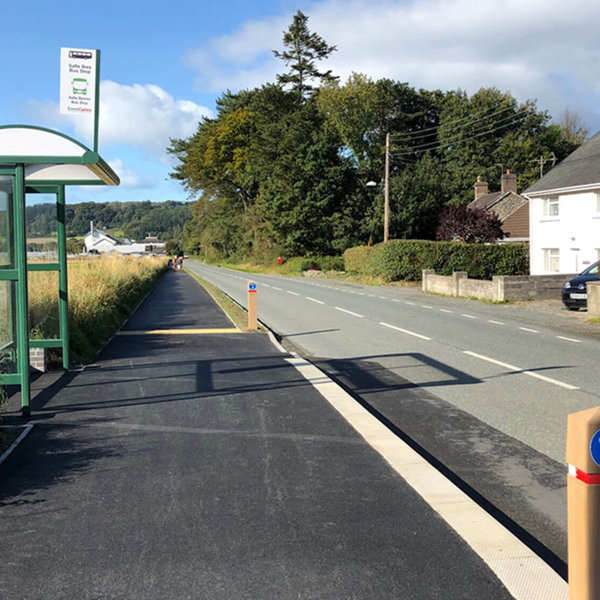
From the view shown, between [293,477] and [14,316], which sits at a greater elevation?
[14,316]

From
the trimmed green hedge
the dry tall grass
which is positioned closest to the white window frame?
the trimmed green hedge

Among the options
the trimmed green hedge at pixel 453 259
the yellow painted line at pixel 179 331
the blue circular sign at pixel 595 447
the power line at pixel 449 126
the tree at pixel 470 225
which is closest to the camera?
the blue circular sign at pixel 595 447

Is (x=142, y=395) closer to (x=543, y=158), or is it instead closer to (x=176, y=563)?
(x=176, y=563)

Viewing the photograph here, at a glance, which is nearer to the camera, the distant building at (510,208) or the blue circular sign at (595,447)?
the blue circular sign at (595,447)

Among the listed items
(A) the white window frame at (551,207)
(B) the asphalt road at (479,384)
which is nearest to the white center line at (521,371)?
(B) the asphalt road at (479,384)

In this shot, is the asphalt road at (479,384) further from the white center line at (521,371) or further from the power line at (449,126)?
the power line at (449,126)

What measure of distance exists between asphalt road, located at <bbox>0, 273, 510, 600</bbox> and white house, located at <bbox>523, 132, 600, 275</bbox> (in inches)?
976

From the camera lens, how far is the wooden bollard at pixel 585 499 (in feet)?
8.89

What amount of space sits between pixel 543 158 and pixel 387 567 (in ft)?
233

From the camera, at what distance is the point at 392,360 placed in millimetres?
11750

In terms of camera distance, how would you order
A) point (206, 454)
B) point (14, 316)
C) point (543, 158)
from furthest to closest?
point (543, 158), point (14, 316), point (206, 454)

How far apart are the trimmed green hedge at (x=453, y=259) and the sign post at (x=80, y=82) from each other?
103ft

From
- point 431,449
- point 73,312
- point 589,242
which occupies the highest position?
point 589,242

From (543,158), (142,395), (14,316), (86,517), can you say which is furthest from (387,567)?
(543,158)
